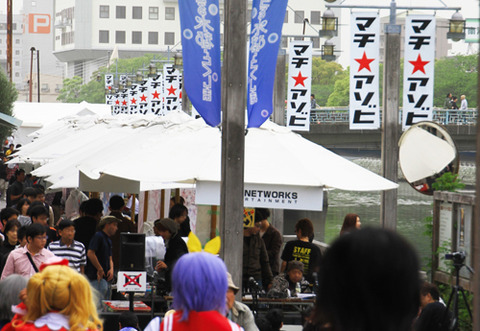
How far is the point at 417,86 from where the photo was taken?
14.6 m

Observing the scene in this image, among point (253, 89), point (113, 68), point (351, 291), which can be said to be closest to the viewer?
point (351, 291)

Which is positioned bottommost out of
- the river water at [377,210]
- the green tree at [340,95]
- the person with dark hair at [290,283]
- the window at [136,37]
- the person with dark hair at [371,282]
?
the river water at [377,210]

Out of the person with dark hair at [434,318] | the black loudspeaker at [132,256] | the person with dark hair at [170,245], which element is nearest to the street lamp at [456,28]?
the person with dark hair at [170,245]

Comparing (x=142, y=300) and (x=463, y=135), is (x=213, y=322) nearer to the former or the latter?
(x=142, y=300)

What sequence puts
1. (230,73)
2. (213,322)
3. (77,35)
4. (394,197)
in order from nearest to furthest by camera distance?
1. (213,322)
2. (230,73)
3. (394,197)
4. (77,35)

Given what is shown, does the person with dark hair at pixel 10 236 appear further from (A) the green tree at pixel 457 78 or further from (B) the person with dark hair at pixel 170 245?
(A) the green tree at pixel 457 78

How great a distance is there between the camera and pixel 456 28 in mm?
16250

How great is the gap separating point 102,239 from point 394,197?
204 inches

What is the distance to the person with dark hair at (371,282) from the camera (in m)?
2.38

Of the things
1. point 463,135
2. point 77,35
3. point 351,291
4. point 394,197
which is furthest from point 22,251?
point 77,35

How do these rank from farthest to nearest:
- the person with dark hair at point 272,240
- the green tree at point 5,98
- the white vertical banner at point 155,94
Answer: the green tree at point 5,98
the white vertical banner at point 155,94
the person with dark hair at point 272,240

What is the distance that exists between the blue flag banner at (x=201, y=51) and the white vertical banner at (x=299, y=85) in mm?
11257

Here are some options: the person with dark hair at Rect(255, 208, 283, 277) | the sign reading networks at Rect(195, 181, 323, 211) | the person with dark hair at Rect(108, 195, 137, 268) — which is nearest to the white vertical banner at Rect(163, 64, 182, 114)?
the person with dark hair at Rect(108, 195, 137, 268)

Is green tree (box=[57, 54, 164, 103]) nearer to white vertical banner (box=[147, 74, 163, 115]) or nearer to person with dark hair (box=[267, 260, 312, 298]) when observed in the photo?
white vertical banner (box=[147, 74, 163, 115])
